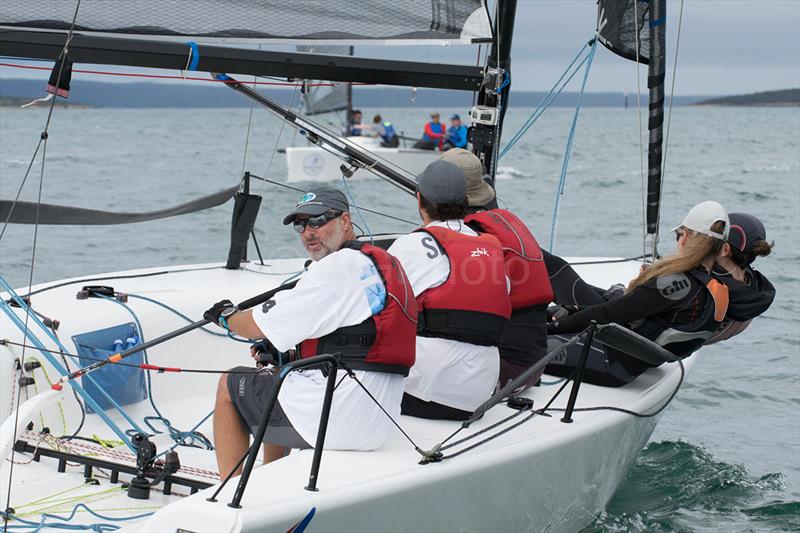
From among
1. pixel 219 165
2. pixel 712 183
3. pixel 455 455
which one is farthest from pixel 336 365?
pixel 219 165

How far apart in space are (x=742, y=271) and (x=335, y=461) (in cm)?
165

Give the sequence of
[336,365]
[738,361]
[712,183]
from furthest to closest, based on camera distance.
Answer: [712,183] < [738,361] < [336,365]

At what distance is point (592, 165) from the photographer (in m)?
26.7

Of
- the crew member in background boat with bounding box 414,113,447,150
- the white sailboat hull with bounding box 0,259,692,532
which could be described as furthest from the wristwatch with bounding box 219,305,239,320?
the crew member in background boat with bounding box 414,113,447,150

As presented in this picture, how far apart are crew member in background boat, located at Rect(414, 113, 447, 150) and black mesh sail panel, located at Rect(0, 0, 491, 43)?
15.3 metres

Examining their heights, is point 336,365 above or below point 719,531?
above

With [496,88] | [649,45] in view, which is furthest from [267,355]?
[649,45]

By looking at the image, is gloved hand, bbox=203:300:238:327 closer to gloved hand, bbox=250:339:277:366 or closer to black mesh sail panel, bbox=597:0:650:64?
gloved hand, bbox=250:339:277:366

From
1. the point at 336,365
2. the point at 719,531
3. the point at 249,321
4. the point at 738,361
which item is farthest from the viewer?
the point at 738,361

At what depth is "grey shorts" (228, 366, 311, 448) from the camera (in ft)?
9.14

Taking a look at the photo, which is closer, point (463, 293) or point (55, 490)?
point (463, 293)

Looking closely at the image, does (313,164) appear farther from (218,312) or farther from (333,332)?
(333,332)

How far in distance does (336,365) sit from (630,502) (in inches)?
83.2

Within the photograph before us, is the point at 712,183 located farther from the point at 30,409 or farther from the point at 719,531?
the point at 30,409
